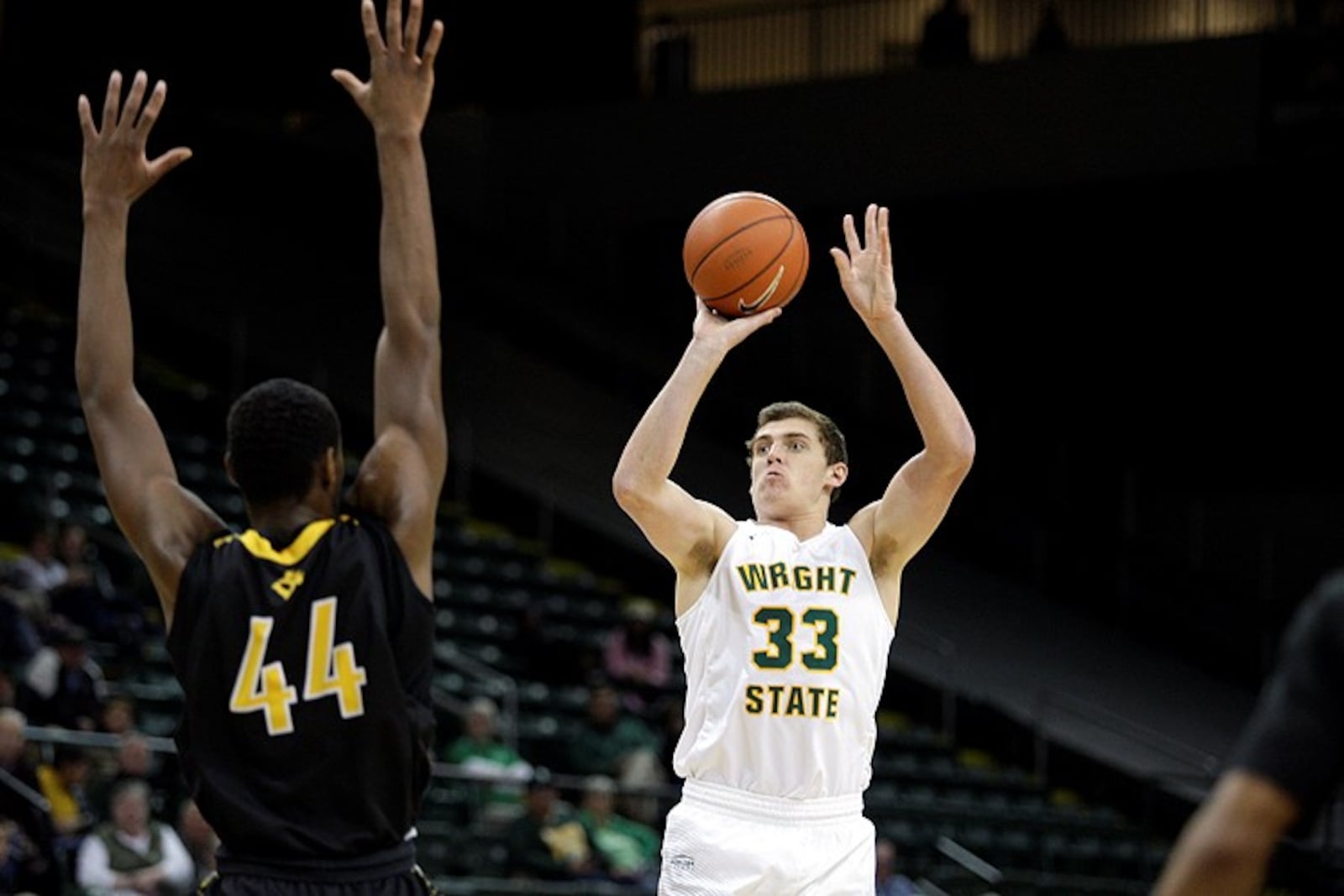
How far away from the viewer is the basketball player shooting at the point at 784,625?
6.94 metres

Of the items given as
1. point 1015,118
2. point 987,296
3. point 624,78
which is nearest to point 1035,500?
point 987,296

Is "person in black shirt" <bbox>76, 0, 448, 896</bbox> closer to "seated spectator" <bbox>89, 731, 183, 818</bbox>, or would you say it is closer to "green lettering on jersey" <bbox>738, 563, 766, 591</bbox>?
"green lettering on jersey" <bbox>738, 563, 766, 591</bbox>

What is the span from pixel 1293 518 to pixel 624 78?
9.11 metres

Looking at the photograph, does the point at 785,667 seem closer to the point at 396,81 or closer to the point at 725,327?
the point at 725,327

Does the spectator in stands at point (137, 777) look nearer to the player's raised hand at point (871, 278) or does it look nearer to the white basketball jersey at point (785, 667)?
the white basketball jersey at point (785, 667)

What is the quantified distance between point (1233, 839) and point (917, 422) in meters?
3.96

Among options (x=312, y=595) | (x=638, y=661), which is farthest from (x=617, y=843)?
(x=312, y=595)

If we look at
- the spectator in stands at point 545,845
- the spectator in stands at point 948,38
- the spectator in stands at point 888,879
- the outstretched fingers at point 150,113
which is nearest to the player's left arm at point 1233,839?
the outstretched fingers at point 150,113

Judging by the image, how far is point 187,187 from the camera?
85.6 feet

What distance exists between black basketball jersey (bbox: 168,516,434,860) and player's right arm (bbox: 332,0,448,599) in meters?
0.10

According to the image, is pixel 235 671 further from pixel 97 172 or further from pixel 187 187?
pixel 187 187

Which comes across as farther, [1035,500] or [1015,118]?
[1035,500]

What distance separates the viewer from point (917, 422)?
23.3 feet

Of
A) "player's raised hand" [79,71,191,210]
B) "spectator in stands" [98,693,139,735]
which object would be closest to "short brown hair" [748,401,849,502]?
"player's raised hand" [79,71,191,210]
